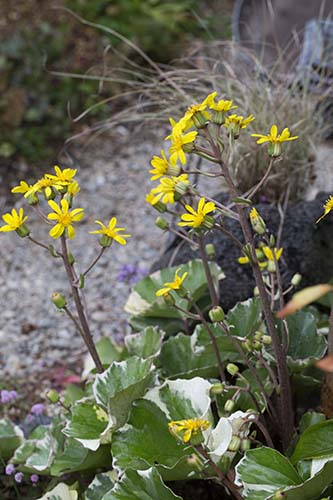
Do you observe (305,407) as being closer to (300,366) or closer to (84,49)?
(300,366)

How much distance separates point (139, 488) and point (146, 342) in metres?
0.44

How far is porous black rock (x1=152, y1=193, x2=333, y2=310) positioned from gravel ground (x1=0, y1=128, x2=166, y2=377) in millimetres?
624

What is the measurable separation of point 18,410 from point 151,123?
173 cm

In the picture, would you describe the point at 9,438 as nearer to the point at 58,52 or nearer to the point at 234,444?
the point at 234,444

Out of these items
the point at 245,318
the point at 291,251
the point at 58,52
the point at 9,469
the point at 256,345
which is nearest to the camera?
the point at 256,345

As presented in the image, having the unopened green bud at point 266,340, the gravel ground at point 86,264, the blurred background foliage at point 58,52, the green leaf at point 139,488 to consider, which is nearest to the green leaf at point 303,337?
the unopened green bud at point 266,340

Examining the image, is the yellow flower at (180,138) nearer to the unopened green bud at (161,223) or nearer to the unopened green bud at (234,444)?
the unopened green bud at (161,223)

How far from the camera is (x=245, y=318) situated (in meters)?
1.71

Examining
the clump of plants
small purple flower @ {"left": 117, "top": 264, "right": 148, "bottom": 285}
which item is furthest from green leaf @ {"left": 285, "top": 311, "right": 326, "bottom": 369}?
small purple flower @ {"left": 117, "top": 264, "right": 148, "bottom": 285}

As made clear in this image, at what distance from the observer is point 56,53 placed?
12.2 feet

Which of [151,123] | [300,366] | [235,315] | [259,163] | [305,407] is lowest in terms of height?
[305,407]

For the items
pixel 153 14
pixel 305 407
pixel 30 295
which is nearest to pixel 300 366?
pixel 305 407

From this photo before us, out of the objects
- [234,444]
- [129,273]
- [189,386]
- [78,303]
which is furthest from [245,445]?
[129,273]

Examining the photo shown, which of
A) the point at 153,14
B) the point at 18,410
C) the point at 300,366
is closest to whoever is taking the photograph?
the point at 300,366
